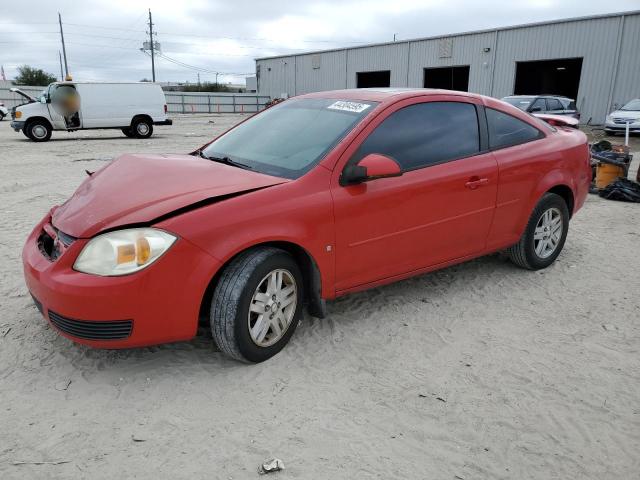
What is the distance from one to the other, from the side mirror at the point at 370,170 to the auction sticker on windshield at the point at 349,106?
49 cm

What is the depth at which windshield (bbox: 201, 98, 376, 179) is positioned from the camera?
10.6ft

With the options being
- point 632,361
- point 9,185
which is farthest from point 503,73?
point 632,361

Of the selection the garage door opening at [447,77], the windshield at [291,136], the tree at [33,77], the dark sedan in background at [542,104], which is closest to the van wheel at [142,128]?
the dark sedan in background at [542,104]

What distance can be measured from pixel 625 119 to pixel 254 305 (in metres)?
20.3

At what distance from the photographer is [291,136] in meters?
3.52

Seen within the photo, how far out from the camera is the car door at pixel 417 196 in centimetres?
321

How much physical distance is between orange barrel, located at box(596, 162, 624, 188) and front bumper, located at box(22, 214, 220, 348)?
7488 mm

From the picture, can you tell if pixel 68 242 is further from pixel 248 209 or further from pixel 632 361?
pixel 632 361

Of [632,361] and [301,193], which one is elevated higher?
[301,193]

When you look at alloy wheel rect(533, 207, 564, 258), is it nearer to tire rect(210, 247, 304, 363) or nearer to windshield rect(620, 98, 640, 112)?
tire rect(210, 247, 304, 363)

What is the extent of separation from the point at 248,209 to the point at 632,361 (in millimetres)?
2444

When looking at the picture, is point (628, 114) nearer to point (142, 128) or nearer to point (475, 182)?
point (142, 128)

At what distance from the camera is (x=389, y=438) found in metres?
2.39

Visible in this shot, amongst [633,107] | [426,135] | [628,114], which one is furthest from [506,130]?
[633,107]
